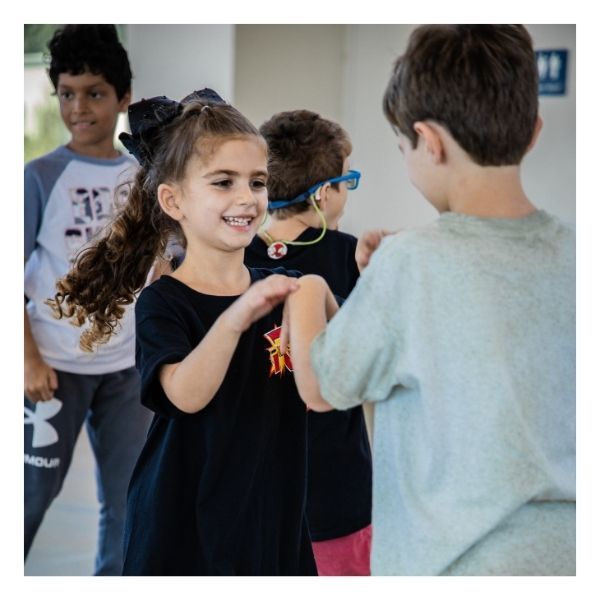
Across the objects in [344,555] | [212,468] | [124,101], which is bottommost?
[344,555]

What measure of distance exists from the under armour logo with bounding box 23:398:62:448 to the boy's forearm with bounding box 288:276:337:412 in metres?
1.02

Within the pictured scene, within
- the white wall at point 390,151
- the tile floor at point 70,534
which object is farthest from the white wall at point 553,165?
the tile floor at point 70,534

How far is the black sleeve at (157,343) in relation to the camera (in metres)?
1.15

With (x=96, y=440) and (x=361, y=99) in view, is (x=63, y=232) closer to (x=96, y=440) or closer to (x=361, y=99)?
(x=96, y=440)

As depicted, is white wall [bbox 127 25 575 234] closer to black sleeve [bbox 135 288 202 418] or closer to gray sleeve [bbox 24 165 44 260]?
gray sleeve [bbox 24 165 44 260]

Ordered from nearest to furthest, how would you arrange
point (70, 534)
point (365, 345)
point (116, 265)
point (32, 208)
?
point (365, 345), point (116, 265), point (32, 208), point (70, 534)

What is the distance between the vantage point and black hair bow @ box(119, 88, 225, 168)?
1.27 metres

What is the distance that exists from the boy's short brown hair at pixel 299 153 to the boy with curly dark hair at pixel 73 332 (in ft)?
1.47

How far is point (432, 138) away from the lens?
102 cm

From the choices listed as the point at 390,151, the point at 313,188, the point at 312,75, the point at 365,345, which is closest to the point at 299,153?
the point at 313,188

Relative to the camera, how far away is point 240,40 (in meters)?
1.75

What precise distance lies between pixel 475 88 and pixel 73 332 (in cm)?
119

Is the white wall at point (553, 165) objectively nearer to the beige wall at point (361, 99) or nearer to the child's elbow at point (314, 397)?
the beige wall at point (361, 99)
